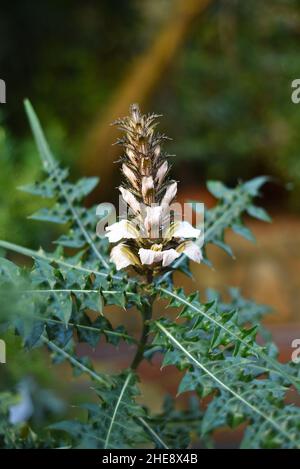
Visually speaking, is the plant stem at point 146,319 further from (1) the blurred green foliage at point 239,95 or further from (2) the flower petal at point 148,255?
(1) the blurred green foliage at point 239,95

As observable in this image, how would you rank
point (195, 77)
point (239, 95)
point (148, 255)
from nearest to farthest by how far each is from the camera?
point (148, 255), point (239, 95), point (195, 77)

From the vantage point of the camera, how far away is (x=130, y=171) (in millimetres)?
855

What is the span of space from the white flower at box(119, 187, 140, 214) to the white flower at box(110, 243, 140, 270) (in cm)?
5

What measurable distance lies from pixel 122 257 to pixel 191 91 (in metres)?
4.56

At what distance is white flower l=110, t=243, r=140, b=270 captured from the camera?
0.86 metres

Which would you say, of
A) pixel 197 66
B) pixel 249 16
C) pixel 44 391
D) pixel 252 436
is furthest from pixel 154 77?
pixel 252 436

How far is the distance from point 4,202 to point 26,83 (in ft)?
10.3

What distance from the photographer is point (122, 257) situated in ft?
2.85

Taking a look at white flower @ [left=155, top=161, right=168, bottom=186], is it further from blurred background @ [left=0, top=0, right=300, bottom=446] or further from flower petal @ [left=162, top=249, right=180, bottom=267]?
blurred background @ [left=0, top=0, right=300, bottom=446]

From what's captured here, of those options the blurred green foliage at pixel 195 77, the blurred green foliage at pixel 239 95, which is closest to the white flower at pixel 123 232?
the blurred green foliage at pixel 195 77

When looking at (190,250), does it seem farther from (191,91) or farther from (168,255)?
(191,91)

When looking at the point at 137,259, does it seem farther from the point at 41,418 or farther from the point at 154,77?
the point at 154,77

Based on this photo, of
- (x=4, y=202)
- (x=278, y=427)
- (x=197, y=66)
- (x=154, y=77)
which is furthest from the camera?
(x=197, y=66)

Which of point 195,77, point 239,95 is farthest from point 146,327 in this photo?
point 195,77
